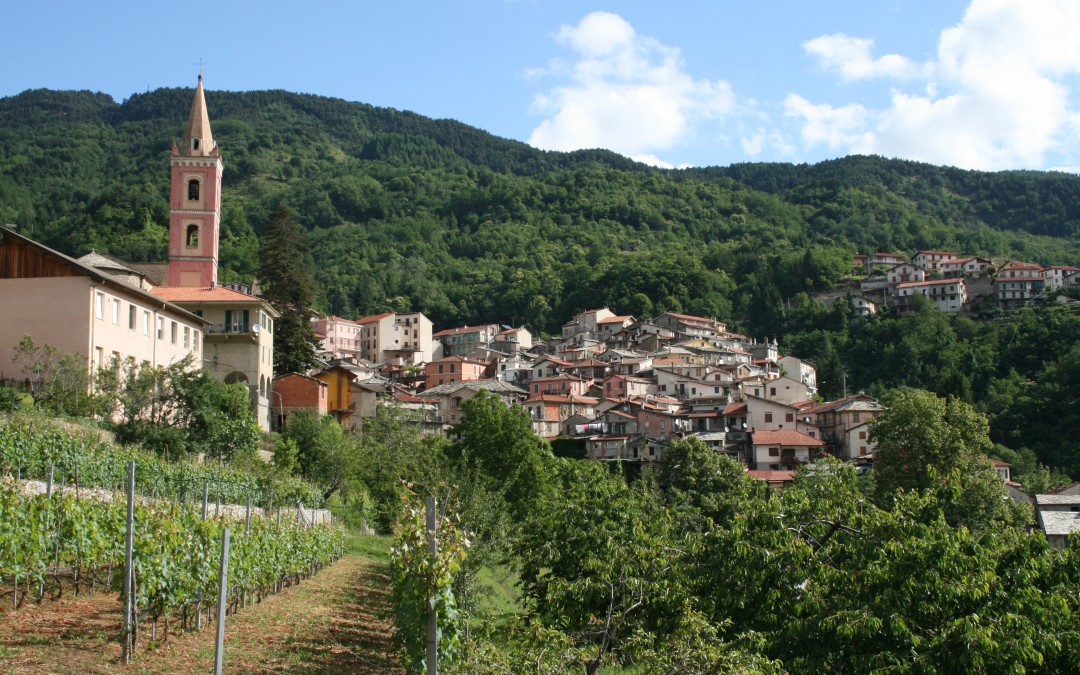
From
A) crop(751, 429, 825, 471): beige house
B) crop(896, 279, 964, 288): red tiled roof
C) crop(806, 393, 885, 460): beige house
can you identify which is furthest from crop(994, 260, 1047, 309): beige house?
crop(751, 429, 825, 471): beige house

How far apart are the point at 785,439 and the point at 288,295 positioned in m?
36.8

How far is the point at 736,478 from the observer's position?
2347 inches

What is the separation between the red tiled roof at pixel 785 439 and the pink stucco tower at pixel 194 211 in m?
38.9

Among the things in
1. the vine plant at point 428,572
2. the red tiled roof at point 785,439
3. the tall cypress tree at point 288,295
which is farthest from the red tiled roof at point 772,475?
the vine plant at point 428,572

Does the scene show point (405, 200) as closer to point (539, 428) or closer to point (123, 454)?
point (539, 428)

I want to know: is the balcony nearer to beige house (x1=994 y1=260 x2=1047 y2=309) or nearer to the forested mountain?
the forested mountain

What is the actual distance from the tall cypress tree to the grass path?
3881 cm

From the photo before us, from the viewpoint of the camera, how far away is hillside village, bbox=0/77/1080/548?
1407 inches

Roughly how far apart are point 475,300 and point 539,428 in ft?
224

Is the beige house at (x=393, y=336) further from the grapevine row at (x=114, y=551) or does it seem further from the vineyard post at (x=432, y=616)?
the vineyard post at (x=432, y=616)

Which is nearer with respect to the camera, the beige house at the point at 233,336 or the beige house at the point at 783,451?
the beige house at the point at 233,336

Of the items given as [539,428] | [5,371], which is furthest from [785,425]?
[5,371]

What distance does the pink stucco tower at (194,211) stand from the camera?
64000 mm

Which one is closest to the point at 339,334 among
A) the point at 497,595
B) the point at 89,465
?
the point at 497,595
